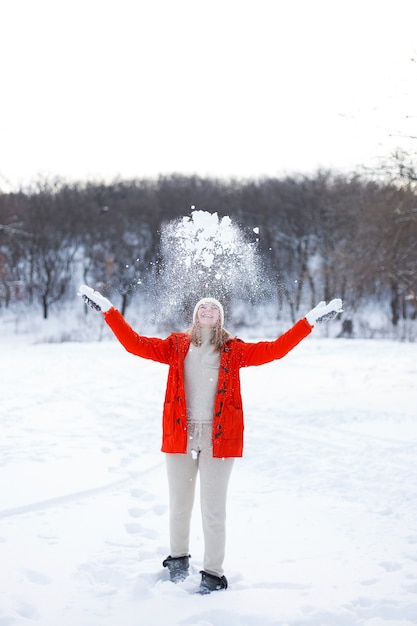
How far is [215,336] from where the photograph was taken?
4.18 meters

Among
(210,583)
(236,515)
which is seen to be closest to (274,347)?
(210,583)

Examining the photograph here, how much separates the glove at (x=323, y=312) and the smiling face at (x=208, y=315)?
644 millimetres

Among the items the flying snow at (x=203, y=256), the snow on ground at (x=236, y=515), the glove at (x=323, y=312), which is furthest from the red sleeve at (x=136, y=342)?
the flying snow at (x=203, y=256)

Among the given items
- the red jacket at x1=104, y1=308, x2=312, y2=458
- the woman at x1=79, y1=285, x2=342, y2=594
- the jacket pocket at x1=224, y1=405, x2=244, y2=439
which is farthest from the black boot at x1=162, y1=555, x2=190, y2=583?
the jacket pocket at x1=224, y1=405, x2=244, y2=439

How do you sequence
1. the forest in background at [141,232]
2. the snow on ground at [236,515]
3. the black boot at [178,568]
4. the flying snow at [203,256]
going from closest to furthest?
1. the snow on ground at [236,515]
2. the black boot at [178,568]
3. the flying snow at [203,256]
4. the forest in background at [141,232]

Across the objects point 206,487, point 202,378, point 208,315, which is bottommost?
point 206,487

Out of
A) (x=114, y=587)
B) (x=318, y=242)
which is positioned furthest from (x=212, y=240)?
(x=318, y=242)

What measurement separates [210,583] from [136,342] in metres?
1.67

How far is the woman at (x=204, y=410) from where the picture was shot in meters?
3.99

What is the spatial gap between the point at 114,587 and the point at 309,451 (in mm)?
4120

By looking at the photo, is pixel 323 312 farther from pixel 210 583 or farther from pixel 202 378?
pixel 210 583

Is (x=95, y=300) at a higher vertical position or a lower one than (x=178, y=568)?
higher

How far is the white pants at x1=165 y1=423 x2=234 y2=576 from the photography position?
399 cm

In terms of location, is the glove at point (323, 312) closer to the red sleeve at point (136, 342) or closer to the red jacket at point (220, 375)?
the red jacket at point (220, 375)
